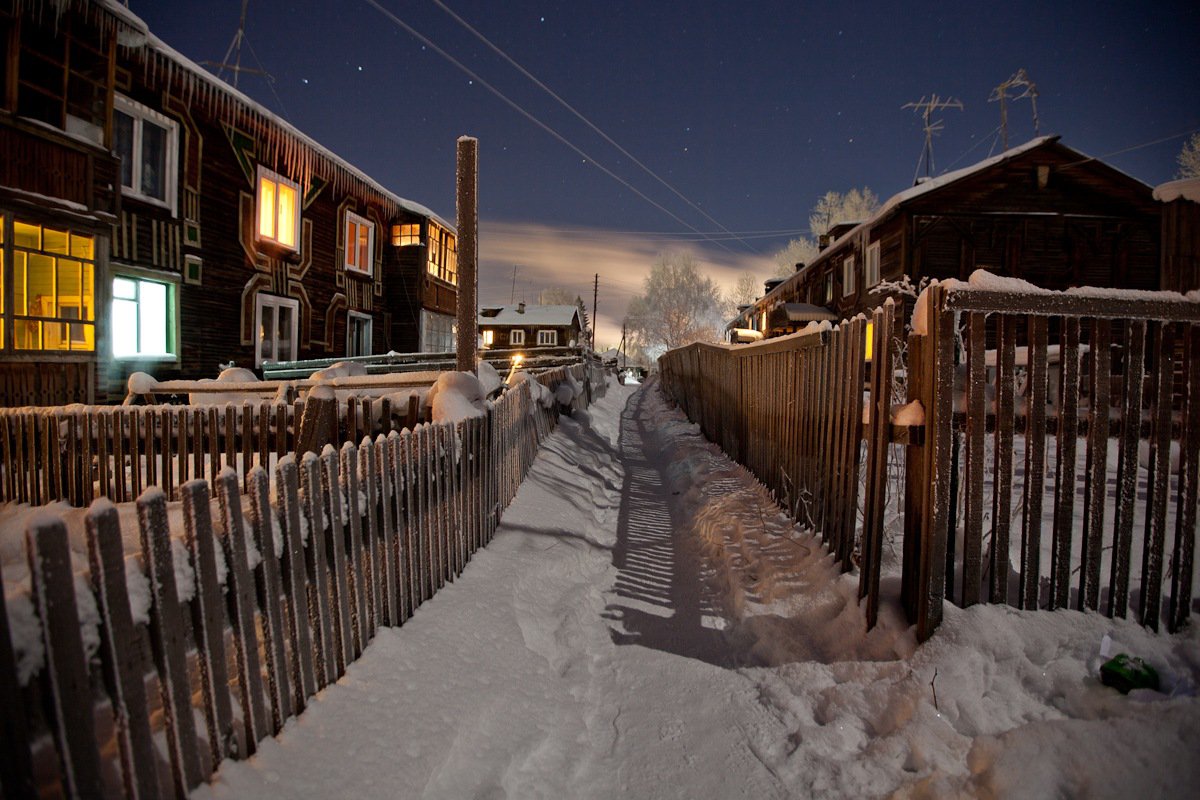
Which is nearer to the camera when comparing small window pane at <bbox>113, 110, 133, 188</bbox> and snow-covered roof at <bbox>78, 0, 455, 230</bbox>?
snow-covered roof at <bbox>78, 0, 455, 230</bbox>

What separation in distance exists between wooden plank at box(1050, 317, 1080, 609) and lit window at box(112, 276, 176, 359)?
15.7 meters

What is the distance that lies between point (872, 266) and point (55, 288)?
2324 centimetres

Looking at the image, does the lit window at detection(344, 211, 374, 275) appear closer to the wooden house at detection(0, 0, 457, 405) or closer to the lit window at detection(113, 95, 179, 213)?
the wooden house at detection(0, 0, 457, 405)

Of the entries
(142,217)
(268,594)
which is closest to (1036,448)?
(268,594)

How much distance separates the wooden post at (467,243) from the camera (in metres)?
6.66

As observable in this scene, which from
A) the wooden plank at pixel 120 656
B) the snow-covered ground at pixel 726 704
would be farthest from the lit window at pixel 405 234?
the wooden plank at pixel 120 656

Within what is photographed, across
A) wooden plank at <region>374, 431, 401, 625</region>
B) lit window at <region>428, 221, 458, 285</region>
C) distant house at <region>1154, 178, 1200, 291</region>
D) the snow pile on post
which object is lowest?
wooden plank at <region>374, 431, 401, 625</region>

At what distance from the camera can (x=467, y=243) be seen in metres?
6.69

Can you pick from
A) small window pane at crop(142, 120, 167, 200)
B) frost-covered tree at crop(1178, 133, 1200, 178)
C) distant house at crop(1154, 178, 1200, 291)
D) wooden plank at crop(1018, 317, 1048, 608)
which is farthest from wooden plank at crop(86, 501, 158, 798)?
frost-covered tree at crop(1178, 133, 1200, 178)

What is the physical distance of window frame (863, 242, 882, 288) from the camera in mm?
20922

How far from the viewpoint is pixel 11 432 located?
6.39m

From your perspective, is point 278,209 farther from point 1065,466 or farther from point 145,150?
point 1065,466

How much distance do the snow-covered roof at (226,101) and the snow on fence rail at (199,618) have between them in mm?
13077

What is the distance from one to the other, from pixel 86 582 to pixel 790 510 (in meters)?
5.53
